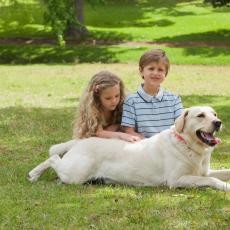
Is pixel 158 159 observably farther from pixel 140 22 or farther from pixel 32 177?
pixel 140 22

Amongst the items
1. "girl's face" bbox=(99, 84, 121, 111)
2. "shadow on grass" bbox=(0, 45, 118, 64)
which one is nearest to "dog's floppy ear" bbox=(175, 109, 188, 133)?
"girl's face" bbox=(99, 84, 121, 111)

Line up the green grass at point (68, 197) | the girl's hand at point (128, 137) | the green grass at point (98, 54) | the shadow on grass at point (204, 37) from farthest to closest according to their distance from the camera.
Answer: the shadow on grass at point (204, 37) < the green grass at point (98, 54) < the girl's hand at point (128, 137) < the green grass at point (68, 197)

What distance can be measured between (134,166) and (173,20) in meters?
38.9

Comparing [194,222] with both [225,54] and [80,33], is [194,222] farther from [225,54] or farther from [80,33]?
[80,33]

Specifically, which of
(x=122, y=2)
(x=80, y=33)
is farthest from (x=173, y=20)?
(x=122, y=2)

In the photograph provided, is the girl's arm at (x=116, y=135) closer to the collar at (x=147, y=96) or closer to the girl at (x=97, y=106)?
the girl at (x=97, y=106)

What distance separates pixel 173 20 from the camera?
4444 cm

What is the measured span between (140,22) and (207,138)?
1540 inches

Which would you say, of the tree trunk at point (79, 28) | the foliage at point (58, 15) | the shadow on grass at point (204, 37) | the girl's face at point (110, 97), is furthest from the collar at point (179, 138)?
the shadow on grass at point (204, 37)

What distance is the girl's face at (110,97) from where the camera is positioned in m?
7.10

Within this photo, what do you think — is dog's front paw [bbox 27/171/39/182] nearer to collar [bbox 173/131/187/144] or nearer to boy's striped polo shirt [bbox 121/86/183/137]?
boy's striped polo shirt [bbox 121/86/183/137]

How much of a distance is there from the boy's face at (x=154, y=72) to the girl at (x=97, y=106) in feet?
1.15

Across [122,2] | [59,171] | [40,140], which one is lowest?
[122,2]

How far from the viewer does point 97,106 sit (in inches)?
285
